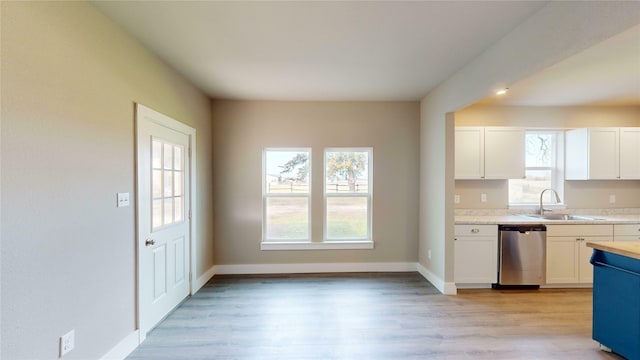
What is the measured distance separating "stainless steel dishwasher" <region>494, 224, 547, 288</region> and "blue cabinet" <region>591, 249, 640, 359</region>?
3.75 feet

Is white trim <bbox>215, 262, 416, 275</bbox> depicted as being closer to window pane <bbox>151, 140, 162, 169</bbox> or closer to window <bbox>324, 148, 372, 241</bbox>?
window <bbox>324, 148, 372, 241</bbox>

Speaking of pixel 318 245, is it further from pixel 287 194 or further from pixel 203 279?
pixel 203 279

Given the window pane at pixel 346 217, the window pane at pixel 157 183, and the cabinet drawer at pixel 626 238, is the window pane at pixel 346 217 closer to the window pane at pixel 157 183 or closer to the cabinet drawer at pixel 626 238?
the window pane at pixel 157 183

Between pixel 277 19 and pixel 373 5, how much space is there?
0.67 meters

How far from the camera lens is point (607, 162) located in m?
3.95

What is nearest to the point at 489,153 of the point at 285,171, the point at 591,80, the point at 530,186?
the point at 530,186

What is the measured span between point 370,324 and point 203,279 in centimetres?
226

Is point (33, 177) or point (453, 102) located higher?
point (453, 102)

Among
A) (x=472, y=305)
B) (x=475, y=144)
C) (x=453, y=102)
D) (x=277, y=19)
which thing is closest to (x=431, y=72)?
(x=453, y=102)

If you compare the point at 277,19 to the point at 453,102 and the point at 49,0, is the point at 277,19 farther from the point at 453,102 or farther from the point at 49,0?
the point at 453,102

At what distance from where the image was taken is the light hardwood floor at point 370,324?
2.31m

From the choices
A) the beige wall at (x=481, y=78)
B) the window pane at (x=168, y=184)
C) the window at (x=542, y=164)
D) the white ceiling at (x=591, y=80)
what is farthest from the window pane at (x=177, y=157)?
the window at (x=542, y=164)

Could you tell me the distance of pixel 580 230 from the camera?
3561 millimetres

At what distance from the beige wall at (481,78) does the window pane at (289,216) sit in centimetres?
173
